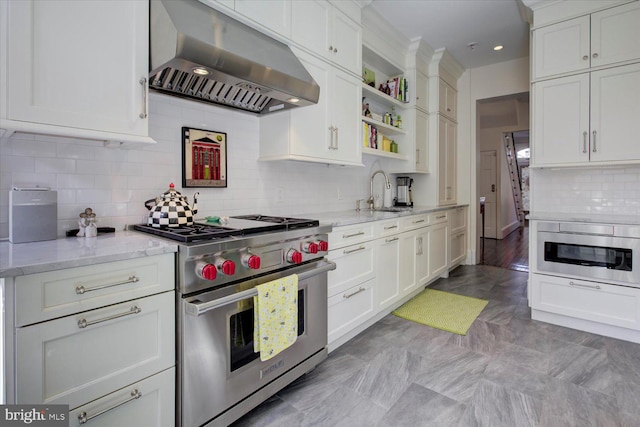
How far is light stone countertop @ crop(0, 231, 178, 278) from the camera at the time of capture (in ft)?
3.30

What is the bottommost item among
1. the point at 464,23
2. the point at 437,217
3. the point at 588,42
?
the point at 437,217

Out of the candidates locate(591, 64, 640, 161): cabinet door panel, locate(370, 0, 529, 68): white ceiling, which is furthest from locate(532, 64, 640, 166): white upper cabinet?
locate(370, 0, 529, 68): white ceiling

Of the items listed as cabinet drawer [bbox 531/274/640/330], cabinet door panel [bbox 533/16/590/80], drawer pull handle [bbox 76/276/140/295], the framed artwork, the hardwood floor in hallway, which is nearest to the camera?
drawer pull handle [bbox 76/276/140/295]

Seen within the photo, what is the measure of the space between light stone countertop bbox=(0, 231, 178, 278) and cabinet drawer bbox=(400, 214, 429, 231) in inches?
87.5

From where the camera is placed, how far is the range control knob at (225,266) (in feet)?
4.71

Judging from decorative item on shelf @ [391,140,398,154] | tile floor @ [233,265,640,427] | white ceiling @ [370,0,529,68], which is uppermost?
white ceiling @ [370,0,529,68]

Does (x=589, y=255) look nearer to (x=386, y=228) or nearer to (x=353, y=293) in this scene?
(x=386, y=228)

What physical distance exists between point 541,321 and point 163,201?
3.25 metres

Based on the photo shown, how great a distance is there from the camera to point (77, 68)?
1.32m

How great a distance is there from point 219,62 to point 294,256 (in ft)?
3.48

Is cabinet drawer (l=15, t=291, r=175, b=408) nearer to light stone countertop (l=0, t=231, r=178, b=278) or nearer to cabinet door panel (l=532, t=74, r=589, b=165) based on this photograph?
light stone countertop (l=0, t=231, r=178, b=278)

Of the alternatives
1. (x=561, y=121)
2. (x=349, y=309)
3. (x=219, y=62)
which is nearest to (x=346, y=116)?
(x=219, y=62)

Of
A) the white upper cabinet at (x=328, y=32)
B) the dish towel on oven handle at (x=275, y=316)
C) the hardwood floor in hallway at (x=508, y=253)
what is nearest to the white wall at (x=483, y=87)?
the hardwood floor in hallway at (x=508, y=253)

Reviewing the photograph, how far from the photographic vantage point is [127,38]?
1.45 m
